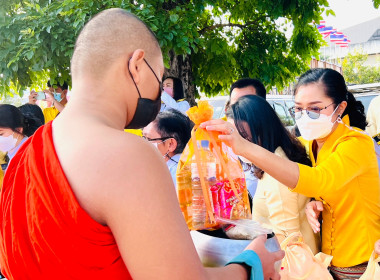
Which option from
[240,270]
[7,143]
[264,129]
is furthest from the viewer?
[7,143]

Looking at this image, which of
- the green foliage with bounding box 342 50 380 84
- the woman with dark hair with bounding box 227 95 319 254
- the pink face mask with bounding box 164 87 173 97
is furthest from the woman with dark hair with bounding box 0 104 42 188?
the green foliage with bounding box 342 50 380 84

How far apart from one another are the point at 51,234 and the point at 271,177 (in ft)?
5.18

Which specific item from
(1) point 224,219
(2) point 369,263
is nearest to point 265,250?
(1) point 224,219

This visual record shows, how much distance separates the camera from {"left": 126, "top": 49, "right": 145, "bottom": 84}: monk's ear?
1.16 m

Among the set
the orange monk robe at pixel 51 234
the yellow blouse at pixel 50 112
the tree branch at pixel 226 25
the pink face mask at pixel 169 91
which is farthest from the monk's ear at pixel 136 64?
the tree branch at pixel 226 25

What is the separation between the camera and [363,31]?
57.9 m

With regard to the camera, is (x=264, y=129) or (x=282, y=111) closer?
(x=264, y=129)

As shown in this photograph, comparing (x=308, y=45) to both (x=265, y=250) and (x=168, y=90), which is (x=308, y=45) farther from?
(x=265, y=250)

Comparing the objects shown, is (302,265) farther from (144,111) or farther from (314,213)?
(144,111)

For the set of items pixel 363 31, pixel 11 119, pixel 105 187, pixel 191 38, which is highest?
pixel 363 31

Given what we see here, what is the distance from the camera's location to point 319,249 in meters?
2.26

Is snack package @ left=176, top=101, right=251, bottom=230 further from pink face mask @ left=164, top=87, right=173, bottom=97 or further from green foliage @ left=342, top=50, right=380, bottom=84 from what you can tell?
green foliage @ left=342, top=50, right=380, bottom=84

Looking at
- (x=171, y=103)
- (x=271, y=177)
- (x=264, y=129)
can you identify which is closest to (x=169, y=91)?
(x=171, y=103)

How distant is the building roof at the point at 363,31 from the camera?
56.3 metres
